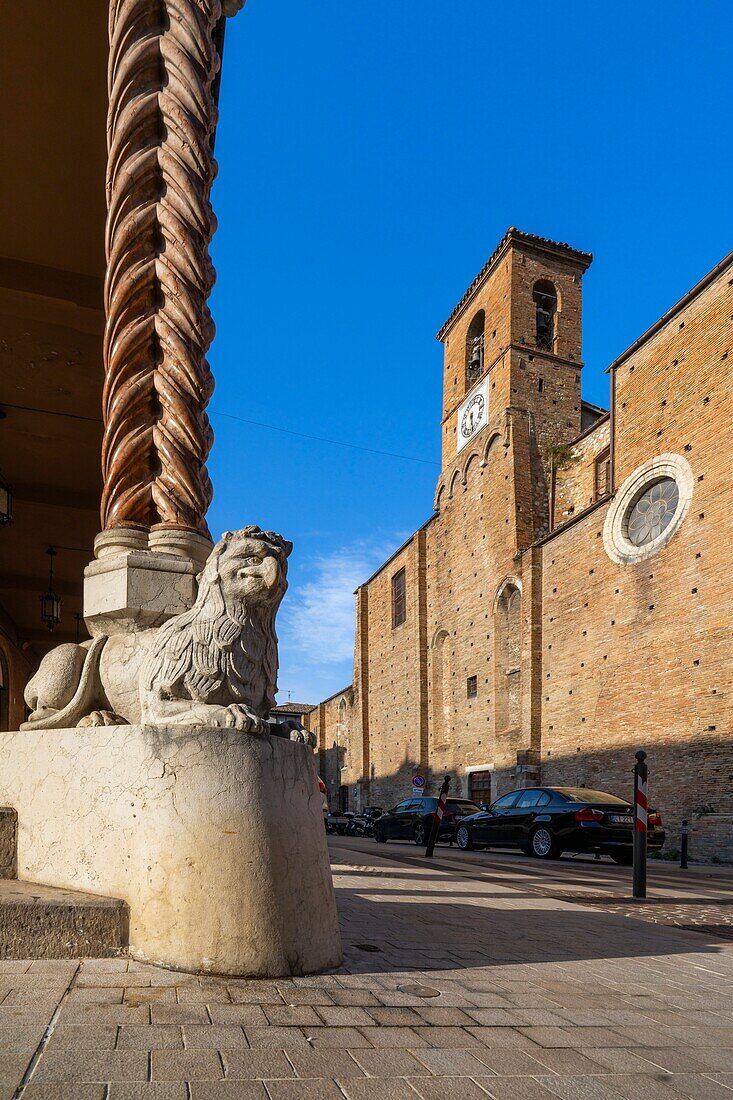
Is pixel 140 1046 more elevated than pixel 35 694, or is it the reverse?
pixel 35 694

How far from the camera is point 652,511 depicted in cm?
2233

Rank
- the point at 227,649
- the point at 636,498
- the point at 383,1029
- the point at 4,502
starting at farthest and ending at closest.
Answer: the point at 636,498
the point at 4,502
the point at 227,649
the point at 383,1029

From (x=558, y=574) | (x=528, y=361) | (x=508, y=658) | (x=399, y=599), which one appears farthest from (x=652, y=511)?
(x=399, y=599)

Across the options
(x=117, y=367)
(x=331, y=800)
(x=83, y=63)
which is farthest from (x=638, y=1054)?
(x=331, y=800)

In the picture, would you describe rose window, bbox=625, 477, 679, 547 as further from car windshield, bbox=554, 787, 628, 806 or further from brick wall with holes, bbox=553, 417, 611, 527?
car windshield, bbox=554, 787, 628, 806

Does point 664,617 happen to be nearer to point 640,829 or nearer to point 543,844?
point 543,844

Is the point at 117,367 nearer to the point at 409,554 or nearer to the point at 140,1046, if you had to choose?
the point at 140,1046

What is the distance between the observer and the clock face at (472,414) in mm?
35219

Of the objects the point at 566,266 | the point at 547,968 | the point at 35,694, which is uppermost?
the point at 566,266

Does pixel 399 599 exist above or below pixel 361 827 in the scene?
above

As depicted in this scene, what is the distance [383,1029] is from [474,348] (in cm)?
3713

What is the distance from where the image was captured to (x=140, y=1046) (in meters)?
2.33

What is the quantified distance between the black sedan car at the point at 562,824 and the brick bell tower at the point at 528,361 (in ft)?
50.5

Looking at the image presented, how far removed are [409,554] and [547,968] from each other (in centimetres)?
3795
